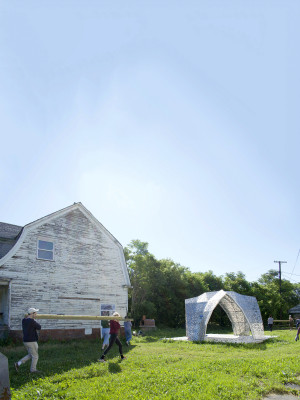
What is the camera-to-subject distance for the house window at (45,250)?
18625 mm

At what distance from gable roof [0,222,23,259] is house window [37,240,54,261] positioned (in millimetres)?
1390

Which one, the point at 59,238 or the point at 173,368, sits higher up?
the point at 59,238

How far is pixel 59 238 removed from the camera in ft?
64.5

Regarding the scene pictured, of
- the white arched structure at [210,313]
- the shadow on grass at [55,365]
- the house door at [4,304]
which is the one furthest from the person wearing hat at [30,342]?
the white arched structure at [210,313]

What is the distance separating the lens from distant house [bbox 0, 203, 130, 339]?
17.2 m

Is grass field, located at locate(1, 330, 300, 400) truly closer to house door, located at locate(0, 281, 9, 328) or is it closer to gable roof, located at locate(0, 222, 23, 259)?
Answer: house door, located at locate(0, 281, 9, 328)

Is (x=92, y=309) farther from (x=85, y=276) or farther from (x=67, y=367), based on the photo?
(x=67, y=367)

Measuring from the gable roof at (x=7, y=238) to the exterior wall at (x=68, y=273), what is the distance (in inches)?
47.9

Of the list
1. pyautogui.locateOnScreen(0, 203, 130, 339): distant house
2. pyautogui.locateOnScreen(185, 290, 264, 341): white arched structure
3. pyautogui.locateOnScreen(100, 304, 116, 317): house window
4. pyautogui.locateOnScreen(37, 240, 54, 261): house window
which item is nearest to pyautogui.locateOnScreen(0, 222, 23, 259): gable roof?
pyautogui.locateOnScreen(0, 203, 130, 339): distant house

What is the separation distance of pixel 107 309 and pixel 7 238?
23.9ft

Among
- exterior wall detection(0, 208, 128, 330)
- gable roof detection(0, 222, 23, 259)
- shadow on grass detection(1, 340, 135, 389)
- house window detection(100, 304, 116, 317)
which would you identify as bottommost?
shadow on grass detection(1, 340, 135, 389)

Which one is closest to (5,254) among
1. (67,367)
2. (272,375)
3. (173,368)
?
(67,367)

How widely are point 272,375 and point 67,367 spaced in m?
5.87

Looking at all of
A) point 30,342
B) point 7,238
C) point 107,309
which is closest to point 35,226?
point 7,238
